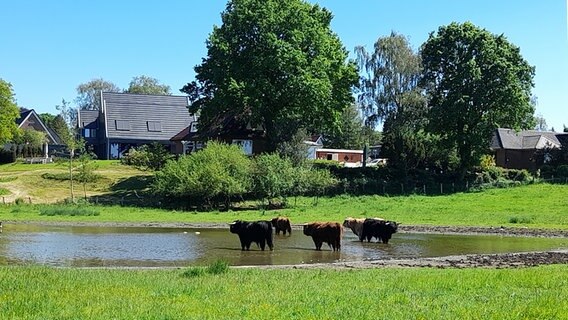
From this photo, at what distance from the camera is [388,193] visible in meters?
56.4

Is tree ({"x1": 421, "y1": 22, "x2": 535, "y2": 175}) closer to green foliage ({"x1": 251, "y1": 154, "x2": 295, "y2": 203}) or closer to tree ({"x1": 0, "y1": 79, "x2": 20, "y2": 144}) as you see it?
green foliage ({"x1": 251, "y1": 154, "x2": 295, "y2": 203})

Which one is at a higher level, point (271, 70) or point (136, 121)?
point (271, 70)

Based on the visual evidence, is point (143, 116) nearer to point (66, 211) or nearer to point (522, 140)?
point (66, 211)

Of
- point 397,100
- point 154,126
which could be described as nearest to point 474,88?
point 397,100

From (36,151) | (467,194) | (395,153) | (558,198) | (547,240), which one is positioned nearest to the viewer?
(547,240)

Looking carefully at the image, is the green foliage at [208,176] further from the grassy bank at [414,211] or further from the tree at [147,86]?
the tree at [147,86]

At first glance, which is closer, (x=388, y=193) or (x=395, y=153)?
(x=388, y=193)

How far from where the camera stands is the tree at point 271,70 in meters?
57.4

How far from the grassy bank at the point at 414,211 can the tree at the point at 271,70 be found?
11.0 metres

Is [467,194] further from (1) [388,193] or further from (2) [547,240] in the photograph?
(2) [547,240]

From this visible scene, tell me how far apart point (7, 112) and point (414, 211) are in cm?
5064

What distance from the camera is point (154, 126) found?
295ft

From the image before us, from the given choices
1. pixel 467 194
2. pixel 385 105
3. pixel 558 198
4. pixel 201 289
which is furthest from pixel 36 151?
pixel 201 289

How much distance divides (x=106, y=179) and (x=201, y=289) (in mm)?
51501
